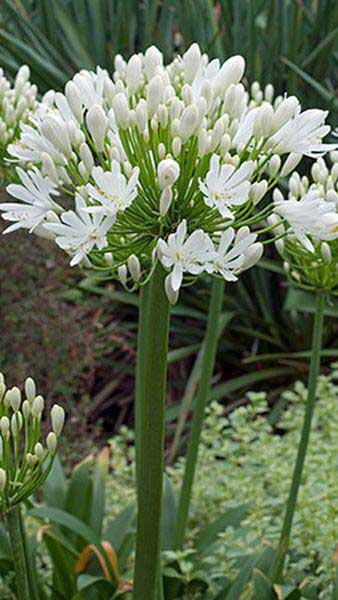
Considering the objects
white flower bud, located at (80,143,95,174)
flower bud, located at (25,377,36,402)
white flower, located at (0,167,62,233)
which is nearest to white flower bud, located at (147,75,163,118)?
white flower bud, located at (80,143,95,174)

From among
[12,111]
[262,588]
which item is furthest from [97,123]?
[262,588]

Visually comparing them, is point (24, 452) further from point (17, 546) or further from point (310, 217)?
point (310, 217)

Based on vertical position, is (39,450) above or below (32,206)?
below

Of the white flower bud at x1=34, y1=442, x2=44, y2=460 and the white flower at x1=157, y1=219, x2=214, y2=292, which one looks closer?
the white flower at x1=157, y1=219, x2=214, y2=292

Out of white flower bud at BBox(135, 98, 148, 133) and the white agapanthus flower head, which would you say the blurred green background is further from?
white flower bud at BBox(135, 98, 148, 133)

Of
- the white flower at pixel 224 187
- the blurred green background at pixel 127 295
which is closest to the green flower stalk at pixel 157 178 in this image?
the white flower at pixel 224 187

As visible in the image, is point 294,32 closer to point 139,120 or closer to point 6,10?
point 6,10
